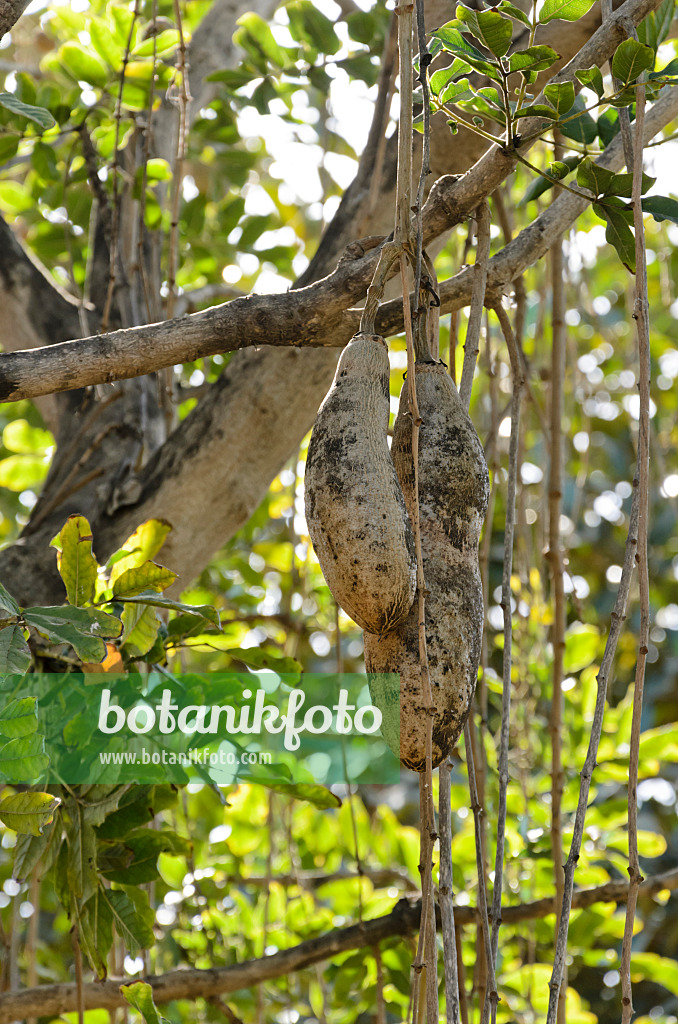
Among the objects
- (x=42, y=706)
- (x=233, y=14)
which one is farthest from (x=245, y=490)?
(x=233, y=14)

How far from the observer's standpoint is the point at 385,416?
474mm

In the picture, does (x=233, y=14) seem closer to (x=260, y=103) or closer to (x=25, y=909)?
(x=260, y=103)

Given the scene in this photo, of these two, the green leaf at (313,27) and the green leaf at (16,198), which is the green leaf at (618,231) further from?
the green leaf at (16,198)

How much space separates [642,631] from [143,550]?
0.39m

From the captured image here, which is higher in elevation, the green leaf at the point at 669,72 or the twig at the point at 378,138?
A: the twig at the point at 378,138

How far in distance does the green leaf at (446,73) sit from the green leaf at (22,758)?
1.52 feet

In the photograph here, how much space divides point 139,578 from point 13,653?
0.14m

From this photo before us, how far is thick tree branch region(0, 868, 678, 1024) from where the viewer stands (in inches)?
33.8

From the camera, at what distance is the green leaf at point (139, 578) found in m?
0.65

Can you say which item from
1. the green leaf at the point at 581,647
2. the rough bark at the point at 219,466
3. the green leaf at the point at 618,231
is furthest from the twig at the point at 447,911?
the green leaf at the point at 581,647

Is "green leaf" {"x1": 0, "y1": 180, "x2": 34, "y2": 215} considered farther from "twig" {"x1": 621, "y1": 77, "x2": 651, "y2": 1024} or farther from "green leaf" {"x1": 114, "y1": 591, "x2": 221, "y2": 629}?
"twig" {"x1": 621, "y1": 77, "x2": 651, "y2": 1024}

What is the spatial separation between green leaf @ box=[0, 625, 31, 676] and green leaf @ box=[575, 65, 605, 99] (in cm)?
46

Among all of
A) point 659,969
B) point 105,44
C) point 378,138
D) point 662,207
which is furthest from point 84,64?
point 659,969

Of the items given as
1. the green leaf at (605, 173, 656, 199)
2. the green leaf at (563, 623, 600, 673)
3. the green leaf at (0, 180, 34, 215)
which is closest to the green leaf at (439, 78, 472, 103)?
the green leaf at (605, 173, 656, 199)
